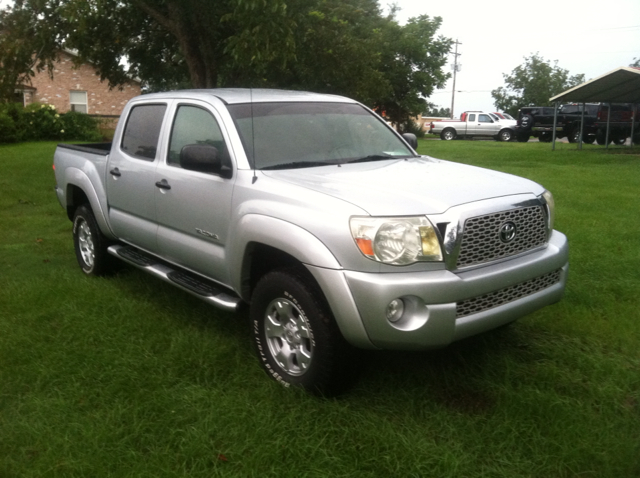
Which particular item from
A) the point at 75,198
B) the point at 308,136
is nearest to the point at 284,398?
the point at 308,136

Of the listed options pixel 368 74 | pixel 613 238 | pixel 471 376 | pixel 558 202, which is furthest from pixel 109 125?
pixel 471 376

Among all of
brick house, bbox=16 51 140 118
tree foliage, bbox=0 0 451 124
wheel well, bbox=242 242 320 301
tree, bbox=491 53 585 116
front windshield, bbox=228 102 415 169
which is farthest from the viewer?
tree, bbox=491 53 585 116

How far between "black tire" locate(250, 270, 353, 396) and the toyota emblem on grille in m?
1.09

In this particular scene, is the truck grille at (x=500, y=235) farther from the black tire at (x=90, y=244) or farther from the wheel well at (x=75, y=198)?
the wheel well at (x=75, y=198)

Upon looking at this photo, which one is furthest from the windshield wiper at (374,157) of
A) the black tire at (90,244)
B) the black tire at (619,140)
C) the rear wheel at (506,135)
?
the rear wheel at (506,135)

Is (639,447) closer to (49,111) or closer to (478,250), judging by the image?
(478,250)

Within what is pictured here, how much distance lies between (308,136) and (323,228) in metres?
1.41

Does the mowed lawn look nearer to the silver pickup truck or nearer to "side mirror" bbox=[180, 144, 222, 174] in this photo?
the silver pickup truck

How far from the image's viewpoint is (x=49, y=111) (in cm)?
2767

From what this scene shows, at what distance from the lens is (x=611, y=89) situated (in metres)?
21.4

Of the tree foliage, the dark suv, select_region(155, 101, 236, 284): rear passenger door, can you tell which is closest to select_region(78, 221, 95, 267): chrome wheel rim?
select_region(155, 101, 236, 284): rear passenger door

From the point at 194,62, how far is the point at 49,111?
606 inches

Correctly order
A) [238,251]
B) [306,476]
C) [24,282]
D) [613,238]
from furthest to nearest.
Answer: [613,238] < [24,282] < [238,251] < [306,476]

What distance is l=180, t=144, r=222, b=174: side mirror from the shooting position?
4.17 metres
